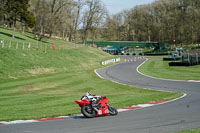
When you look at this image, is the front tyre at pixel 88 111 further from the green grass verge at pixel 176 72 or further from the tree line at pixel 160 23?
the tree line at pixel 160 23

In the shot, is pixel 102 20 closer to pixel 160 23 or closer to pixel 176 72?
pixel 160 23

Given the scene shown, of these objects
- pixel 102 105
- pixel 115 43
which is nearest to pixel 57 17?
pixel 115 43

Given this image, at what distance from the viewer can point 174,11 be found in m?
122

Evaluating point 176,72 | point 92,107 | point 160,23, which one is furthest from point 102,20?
point 92,107

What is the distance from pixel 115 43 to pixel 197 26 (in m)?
33.7

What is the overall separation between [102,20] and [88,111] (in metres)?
85.1

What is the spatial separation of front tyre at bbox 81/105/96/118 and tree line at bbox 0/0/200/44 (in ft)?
193

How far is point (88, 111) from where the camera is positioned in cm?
1365

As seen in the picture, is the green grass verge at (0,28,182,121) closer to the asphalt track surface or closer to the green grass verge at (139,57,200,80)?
the asphalt track surface

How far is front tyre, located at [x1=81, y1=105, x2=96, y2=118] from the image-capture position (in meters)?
13.5

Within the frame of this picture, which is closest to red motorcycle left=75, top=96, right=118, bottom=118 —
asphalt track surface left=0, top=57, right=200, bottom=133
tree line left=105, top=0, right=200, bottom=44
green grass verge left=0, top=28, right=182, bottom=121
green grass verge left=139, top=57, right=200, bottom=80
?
asphalt track surface left=0, top=57, right=200, bottom=133

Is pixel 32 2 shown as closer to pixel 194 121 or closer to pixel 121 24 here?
pixel 121 24

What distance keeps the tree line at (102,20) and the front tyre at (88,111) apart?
58.7 meters

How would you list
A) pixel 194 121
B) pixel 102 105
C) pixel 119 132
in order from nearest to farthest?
pixel 119 132 → pixel 194 121 → pixel 102 105
